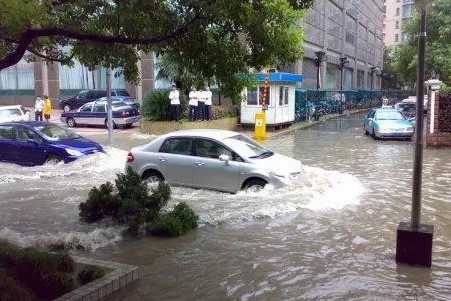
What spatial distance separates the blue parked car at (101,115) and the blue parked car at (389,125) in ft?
39.1

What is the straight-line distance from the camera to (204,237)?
27.6 feet

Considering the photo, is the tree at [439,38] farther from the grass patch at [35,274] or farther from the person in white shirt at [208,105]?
the grass patch at [35,274]

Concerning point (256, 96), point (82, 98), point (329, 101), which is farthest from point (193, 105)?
point (329, 101)

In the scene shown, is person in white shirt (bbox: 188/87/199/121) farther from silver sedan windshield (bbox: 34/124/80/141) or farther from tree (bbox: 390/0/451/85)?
tree (bbox: 390/0/451/85)

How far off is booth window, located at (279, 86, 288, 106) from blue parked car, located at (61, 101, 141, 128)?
752cm

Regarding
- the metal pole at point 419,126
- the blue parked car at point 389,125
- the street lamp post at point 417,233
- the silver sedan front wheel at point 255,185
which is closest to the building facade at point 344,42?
the blue parked car at point 389,125

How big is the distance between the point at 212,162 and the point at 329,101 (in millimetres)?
29743

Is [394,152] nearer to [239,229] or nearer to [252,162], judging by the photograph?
[252,162]

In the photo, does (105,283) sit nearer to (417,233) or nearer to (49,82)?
(417,233)

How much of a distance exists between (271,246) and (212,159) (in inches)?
136

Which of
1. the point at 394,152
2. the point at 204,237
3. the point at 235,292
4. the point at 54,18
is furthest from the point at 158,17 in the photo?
the point at 394,152

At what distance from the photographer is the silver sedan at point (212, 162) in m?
10.6

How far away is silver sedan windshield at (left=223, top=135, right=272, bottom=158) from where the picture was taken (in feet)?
35.8

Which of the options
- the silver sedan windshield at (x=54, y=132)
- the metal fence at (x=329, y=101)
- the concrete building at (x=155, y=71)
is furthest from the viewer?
the concrete building at (x=155, y=71)
